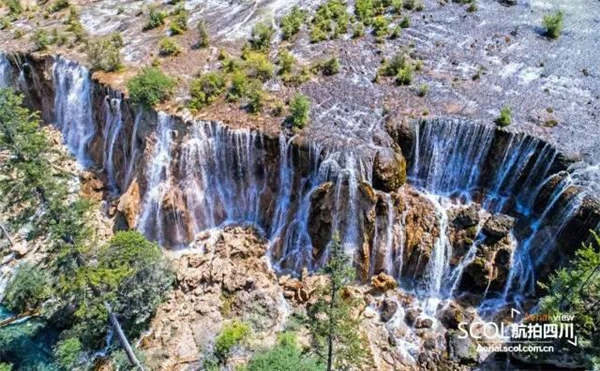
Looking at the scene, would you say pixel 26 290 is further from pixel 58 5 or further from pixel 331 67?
pixel 58 5

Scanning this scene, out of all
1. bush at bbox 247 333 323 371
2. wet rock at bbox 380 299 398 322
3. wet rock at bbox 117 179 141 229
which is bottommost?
wet rock at bbox 380 299 398 322

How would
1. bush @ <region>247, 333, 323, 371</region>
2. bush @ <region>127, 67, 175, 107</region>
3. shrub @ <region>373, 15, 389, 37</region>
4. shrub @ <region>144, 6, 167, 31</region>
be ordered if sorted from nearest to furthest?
bush @ <region>247, 333, 323, 371</region> < bush @ <region>127, 67, 175, 107</region> < shrub @ <region>373, 15, 389, 37</region> < shrub @ <region>144, 6, 167, 31</region>

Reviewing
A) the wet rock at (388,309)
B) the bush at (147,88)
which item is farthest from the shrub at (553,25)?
the bush at (147,88)

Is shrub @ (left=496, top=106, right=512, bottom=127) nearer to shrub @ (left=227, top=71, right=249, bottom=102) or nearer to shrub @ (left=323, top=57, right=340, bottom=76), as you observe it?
shrub @ (left=323, top=57, right=340, bottom=76)

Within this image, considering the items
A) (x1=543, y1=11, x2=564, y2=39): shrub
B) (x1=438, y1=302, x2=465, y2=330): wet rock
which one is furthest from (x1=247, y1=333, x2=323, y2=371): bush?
(x1=543, y1=11, x2=564, y2=39): shrub

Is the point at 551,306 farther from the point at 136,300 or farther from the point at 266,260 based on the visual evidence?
the point at 136,300

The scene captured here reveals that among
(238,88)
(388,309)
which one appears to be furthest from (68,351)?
(238,88)
